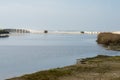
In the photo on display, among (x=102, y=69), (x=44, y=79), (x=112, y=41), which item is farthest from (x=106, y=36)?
(x=44, y=79)

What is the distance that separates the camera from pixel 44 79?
23344 mm

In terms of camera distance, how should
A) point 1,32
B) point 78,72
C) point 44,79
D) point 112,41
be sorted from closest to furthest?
point 44,79 < point 78,72 < point 112,41 < point 1,32

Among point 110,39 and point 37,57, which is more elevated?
point 110,39

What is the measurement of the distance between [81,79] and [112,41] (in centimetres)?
6313

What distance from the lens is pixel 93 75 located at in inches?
987

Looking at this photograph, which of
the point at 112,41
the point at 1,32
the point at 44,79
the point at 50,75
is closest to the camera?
the point at 44,79

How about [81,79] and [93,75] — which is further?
[93,75]

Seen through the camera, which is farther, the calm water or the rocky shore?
the rocky shore

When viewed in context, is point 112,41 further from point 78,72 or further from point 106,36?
point 78,72

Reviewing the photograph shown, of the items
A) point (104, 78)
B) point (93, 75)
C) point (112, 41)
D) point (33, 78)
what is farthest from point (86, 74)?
point (112, 41)

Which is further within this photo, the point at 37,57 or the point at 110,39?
the point at 110,39

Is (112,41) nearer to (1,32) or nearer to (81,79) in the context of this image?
(81,79)

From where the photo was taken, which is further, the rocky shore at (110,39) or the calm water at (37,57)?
the rocky shore at (110,39)

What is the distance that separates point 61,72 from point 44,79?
318cm
